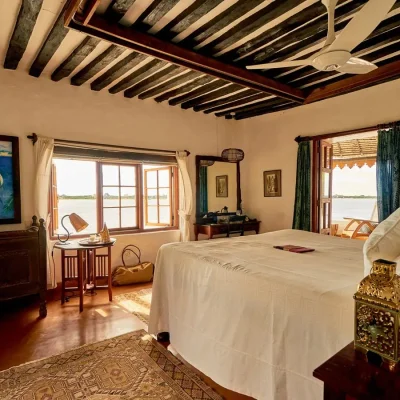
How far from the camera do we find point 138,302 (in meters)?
3.57

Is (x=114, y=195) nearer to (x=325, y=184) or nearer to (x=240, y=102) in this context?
(x=240, y=102)

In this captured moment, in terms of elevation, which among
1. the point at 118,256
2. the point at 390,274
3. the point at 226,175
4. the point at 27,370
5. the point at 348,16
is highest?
the point at 348,16

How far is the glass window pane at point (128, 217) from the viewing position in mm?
4707

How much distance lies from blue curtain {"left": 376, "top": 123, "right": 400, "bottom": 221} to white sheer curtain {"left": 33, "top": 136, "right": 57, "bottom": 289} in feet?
13.8

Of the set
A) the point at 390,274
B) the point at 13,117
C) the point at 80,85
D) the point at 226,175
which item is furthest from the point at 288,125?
the point at 390,274

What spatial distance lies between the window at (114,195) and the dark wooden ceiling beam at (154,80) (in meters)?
1.09

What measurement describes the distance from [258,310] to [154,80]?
10.8ft

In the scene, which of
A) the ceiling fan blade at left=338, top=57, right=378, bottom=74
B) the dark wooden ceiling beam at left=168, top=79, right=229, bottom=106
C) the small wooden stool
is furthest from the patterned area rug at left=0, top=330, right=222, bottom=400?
the dark wooden ceiling beam at left=168, top=79, right=229, bottom=106

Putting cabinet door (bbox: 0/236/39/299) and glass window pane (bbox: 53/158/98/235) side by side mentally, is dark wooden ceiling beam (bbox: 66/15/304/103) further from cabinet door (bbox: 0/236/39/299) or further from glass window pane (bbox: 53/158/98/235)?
cabinet door (bbox: 0/236/39/299)

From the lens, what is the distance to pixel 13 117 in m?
3.61

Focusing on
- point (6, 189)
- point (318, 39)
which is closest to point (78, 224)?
point (6, 189)

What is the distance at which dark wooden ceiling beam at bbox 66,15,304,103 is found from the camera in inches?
98.1

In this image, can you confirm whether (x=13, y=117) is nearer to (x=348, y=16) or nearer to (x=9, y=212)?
(x=9, y=212)

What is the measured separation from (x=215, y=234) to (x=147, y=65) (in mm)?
2826
